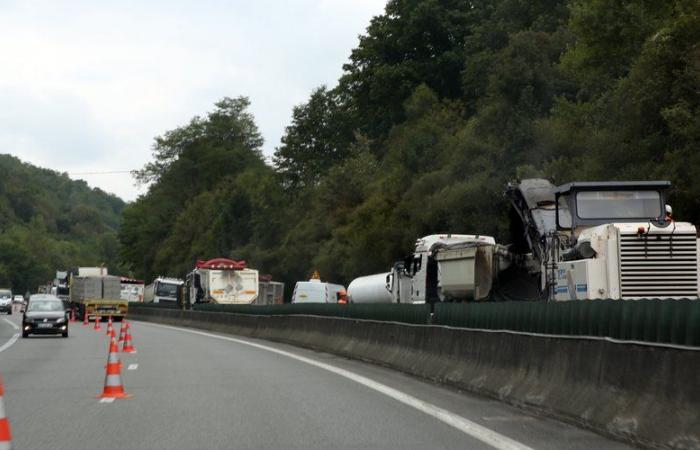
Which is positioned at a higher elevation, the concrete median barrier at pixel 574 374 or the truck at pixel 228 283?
the truck at pixel 228 283

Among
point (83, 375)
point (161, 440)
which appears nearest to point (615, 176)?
point (83, 375)

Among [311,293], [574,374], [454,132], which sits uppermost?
[454,132]

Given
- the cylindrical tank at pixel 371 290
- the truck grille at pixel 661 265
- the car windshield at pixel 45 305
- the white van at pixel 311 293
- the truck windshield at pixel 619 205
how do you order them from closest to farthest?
1. the truck grille at pixel 661 265
2. the truck windshield at pixel 619 205
3. the car windshield at pixel 45 305
4. the cylindrical tank at pixel 371 290
5. the white van at pixel 311 293

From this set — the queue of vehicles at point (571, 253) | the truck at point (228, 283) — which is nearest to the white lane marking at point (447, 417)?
the queue of vehicles at point (571, 253)

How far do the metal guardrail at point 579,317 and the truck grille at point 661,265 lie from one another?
11.4 ft

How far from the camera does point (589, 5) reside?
51719 millimetres

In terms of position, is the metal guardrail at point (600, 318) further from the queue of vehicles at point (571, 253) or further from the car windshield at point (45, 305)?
the car windshield at point (45, 305)

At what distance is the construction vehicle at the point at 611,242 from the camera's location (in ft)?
71.5

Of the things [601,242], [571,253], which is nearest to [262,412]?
[601,242]

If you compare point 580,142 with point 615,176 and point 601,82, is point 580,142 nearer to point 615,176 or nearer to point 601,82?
point 601,82

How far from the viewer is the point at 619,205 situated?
23125mm

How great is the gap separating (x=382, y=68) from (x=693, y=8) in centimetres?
5283

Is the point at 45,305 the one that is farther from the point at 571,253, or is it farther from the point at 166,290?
the point at 166,290

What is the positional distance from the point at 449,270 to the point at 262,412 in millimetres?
16628
